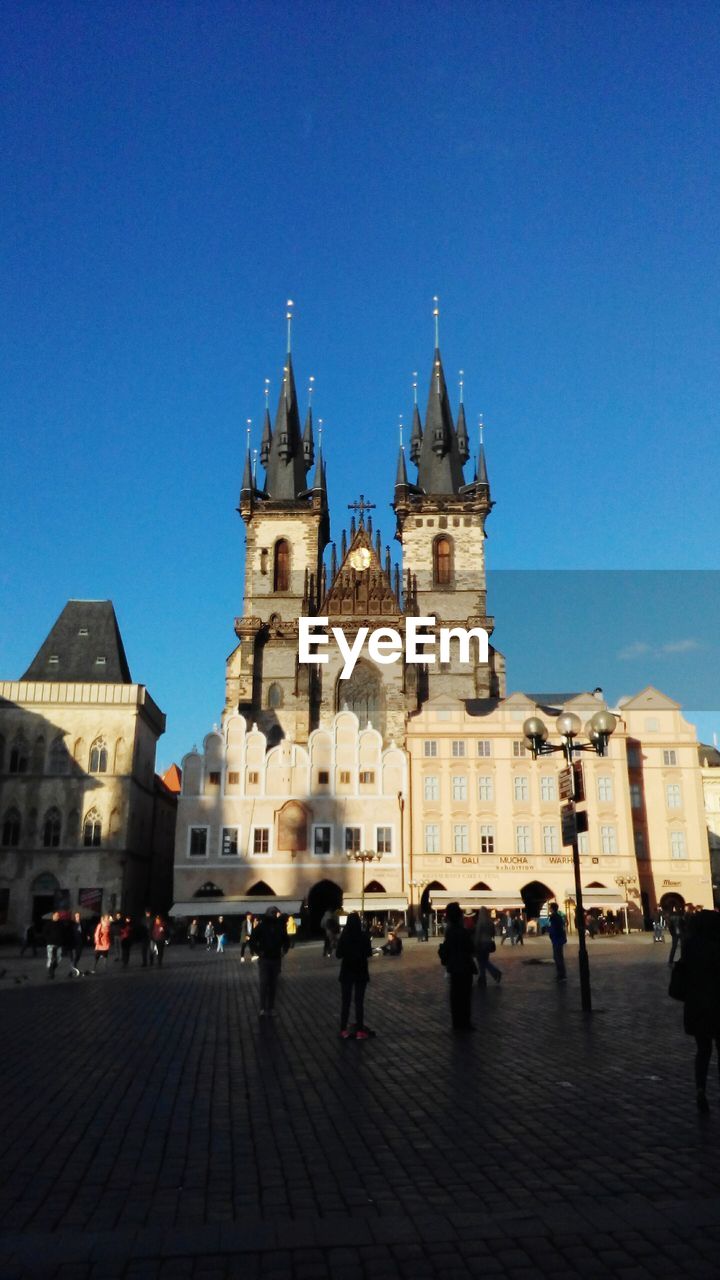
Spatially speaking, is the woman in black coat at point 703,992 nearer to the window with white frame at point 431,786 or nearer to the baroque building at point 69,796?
the window with white frame at point 431,786

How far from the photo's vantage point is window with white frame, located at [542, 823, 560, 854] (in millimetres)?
51412

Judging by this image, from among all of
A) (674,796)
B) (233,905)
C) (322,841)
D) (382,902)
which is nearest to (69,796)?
(233,905)

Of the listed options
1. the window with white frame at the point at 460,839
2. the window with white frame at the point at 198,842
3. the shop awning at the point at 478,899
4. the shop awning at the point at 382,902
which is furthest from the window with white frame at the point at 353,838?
the window with white frame at the point at 198,842

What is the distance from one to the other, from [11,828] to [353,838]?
17.8m

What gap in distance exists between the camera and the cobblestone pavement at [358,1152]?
509 centimetres

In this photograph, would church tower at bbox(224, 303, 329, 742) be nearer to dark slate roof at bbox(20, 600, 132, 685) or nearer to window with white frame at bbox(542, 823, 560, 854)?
dark slate roof at bbox(20, 600, 132, 685)

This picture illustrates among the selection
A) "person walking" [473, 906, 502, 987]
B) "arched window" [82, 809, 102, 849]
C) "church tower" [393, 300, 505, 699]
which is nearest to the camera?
"person walking" [473, 906, 502, 987]

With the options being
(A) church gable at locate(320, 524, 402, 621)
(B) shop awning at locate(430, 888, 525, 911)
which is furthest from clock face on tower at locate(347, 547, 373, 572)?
(B) shop awning at locate(430, 888, 525, 911)

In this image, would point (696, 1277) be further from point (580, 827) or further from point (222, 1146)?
point (580, 827)

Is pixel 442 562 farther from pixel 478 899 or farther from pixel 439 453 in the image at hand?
pixel 478 899

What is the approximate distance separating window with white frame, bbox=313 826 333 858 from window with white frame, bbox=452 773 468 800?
22.8 ft

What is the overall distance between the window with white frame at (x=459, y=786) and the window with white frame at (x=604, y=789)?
23.2 feet

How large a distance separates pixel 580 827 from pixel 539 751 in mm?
1796

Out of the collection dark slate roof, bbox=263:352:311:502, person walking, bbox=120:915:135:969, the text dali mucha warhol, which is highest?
dark slate roof, bbox=263:352:311:502
